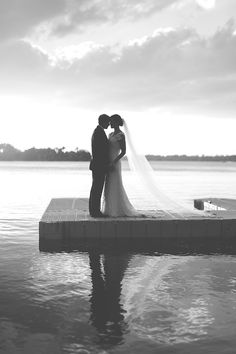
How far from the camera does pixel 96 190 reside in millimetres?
15148

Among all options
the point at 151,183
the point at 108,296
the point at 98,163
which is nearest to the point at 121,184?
the point at 98,163

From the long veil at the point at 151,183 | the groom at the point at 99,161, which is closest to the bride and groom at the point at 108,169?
the groom at the point at 99,161

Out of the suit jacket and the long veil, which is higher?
the suit jacket

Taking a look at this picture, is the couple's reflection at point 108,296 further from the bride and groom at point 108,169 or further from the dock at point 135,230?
the bride and groom at point 108,169

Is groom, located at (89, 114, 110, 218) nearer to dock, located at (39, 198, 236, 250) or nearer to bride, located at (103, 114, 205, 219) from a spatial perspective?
bride, located at (103, 114, 205, 219)

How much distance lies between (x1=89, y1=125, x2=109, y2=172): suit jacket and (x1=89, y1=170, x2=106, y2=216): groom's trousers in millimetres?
189

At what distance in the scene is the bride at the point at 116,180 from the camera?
48.2 feet

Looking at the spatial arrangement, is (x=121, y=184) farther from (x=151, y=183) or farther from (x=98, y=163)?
(x=151, y=183)

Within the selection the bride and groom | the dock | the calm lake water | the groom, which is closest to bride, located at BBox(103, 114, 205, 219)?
the bride and groom

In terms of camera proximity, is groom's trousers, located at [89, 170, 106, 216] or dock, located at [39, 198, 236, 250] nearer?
dock, located at [39, 198, 236, 250]

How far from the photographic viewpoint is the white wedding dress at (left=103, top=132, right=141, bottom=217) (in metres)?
14.9

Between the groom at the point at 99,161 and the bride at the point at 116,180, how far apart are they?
19 cm

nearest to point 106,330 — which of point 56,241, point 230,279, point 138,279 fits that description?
point 138,279

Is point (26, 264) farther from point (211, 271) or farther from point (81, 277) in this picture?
point (211, 271)
